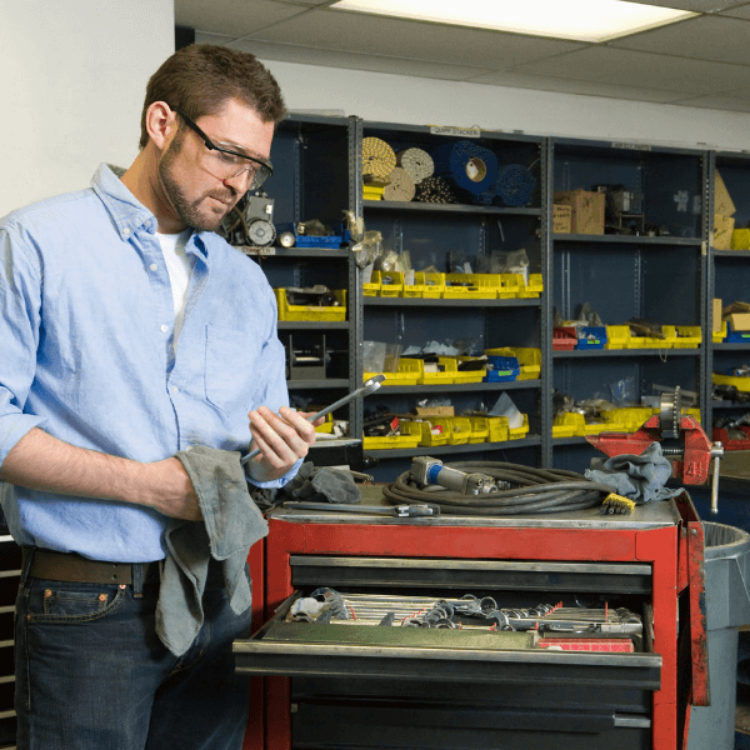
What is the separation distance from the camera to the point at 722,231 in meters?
5.07

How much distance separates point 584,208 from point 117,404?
12.7 feet

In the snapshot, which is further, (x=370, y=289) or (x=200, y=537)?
(x=370, y=289)

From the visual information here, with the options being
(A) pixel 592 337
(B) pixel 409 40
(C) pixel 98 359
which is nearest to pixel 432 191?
(B) pixel 409 40

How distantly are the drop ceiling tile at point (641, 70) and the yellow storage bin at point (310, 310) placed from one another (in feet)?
5.53

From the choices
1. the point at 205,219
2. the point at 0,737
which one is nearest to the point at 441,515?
the point at 205,219

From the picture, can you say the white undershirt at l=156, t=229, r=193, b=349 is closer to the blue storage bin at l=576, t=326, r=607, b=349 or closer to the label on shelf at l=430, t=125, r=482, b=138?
the label on shelf at l=430, t=125, r=482, b=138

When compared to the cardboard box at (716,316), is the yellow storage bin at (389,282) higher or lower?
higher

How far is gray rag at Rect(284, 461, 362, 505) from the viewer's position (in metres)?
1.64

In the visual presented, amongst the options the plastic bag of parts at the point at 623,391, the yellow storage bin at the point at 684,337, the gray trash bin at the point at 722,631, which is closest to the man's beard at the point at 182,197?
the gray trash bin at the point at 722,631

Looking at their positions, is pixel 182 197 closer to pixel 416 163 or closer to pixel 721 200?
pixel 416 163

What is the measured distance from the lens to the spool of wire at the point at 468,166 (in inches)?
166

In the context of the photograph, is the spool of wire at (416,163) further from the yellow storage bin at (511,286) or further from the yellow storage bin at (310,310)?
the yellow storage bin at (310,310)

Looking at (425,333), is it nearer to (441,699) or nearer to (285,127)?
(285,127)

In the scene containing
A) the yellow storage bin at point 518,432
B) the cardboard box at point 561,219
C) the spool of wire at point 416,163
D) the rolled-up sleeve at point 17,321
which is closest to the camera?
the rolled-up sleeve at point 17,321
